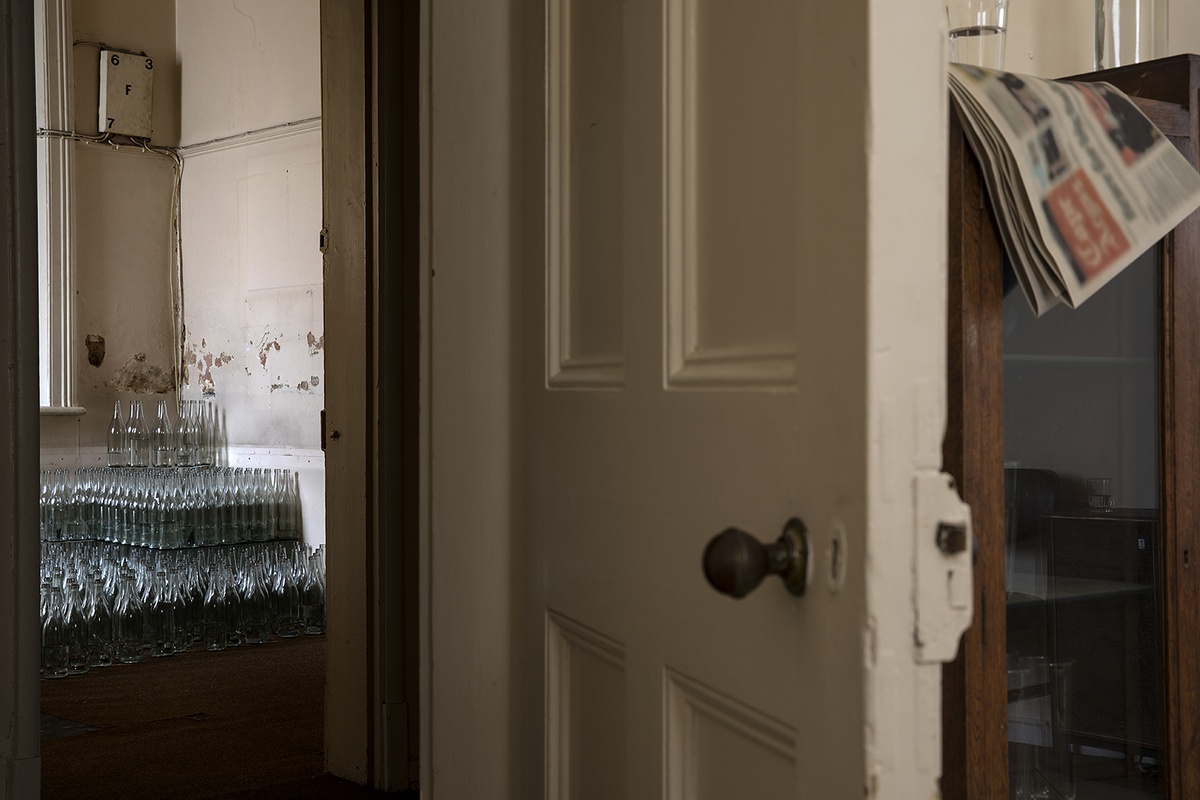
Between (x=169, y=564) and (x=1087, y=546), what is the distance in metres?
3.97

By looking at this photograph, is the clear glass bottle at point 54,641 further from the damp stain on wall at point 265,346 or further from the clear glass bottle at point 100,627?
the damp stain on wall at point 265,346

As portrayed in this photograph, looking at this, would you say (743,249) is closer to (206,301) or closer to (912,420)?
(912,420)

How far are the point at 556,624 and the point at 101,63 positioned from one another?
5.66 metres

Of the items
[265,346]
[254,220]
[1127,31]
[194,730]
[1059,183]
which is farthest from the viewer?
[254,220]

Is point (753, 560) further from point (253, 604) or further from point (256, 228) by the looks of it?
point (256, 228)

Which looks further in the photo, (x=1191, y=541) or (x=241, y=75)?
(x=241, y=75)

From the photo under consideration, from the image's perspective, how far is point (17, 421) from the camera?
201 centimetres

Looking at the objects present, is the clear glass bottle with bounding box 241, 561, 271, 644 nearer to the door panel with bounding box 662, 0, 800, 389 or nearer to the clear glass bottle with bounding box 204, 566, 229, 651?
the clear glass bottle with bounding box 204, 566, 229, 651

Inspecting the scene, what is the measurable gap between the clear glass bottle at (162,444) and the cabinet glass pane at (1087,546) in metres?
5.30

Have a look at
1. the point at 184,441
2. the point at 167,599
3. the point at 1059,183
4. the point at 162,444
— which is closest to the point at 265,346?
the point at 184,441

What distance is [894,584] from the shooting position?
25.6 inches

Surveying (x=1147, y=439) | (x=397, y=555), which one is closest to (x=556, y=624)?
(x=1147, y=439)

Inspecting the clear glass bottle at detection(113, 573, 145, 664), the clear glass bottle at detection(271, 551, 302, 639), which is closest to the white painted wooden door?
the clear glass bottle at detection(113, 573, 145, 664)

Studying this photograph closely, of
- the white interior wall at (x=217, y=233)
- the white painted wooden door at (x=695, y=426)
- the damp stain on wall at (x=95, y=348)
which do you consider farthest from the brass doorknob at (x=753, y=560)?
the damp stain on wall at (x=95, y=348)
